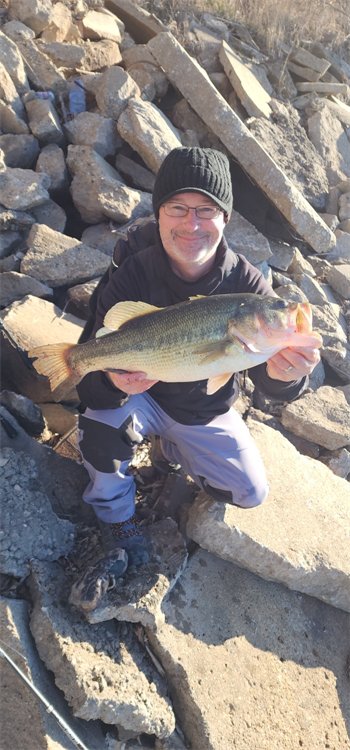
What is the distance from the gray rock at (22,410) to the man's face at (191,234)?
1.62 m

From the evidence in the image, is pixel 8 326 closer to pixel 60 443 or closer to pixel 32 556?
pixel 60 443

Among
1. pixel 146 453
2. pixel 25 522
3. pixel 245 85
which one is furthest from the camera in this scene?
pixel 245 85

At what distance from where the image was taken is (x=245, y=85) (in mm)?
7383

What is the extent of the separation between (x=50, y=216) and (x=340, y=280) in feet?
12.3

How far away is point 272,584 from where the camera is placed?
343cm

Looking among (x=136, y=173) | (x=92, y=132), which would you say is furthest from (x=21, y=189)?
(x=136, y=173)

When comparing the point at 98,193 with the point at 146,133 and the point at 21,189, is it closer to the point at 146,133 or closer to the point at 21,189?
the point at 21,189

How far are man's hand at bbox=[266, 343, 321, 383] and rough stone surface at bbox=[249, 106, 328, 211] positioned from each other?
17.0ft

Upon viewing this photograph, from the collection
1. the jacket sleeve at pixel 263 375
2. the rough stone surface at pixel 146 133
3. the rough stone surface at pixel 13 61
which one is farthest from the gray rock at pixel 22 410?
the rough stone surface at pixel 13 61

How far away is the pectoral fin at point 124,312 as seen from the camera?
2.69 m

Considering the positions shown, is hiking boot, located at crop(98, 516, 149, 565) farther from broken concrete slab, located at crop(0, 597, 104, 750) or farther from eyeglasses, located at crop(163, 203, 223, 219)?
eyeglasses, located at crop(163, 203, 223, 219)

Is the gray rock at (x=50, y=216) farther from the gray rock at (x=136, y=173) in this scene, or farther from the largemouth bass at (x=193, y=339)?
the largemouth bass at (x=193, y=339)

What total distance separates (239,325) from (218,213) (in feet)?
2.59

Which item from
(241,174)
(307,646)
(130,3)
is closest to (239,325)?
(307,646)
